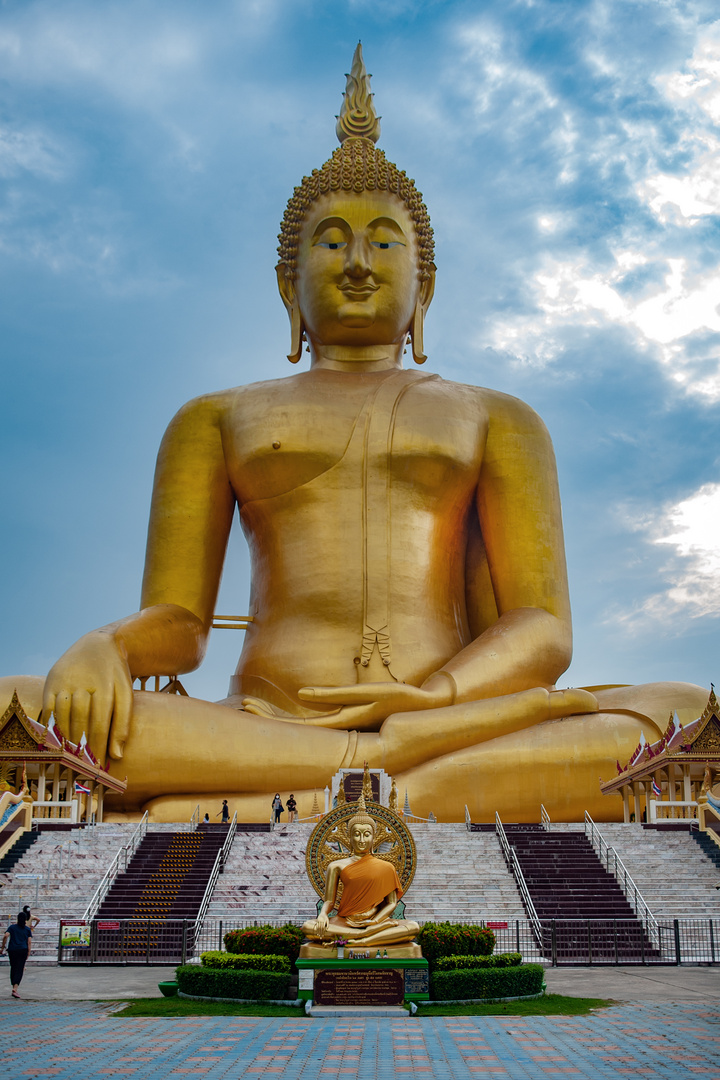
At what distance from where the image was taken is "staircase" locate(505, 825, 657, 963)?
1089cm

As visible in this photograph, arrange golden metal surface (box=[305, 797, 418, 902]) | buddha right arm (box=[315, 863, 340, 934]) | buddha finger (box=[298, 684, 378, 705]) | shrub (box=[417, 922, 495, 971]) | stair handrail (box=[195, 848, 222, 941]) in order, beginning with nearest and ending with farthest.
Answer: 1. buddha right arm (box=[315, 863, 340, 934])
2. shrub (box=[417, 922, 495, 971])
3. golden metal surface (box=[305, 797, 418, 902])
4. stair handrail (box=[195, 848, 222, 941])
5. buddha finger (box=[298, 684, 378, 705])

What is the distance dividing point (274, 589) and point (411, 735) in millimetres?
3565

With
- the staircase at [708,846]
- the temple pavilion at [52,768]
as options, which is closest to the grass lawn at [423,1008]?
the staircase at [708,846]

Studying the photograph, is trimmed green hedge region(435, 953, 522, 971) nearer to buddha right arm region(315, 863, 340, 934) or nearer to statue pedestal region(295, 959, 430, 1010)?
statue pedestal region(295, 959, 430, 1010)

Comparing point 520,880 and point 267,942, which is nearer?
point 267,942

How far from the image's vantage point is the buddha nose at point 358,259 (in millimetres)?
17859

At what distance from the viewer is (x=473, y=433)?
18.1m

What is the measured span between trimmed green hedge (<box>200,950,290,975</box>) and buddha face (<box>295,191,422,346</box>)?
11788mm

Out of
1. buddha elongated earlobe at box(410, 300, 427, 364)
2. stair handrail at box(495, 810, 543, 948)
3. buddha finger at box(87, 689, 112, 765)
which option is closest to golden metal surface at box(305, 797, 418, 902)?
stair handrail at box(495, 810, 543, 948)

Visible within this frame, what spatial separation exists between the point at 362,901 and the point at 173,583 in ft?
32.6

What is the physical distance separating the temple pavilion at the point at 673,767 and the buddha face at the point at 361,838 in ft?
21.9

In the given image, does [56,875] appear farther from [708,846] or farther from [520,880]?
[708,846]

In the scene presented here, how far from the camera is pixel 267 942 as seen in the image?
8.52 meters

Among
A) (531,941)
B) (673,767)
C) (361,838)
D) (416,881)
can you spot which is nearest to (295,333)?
(673,767)
